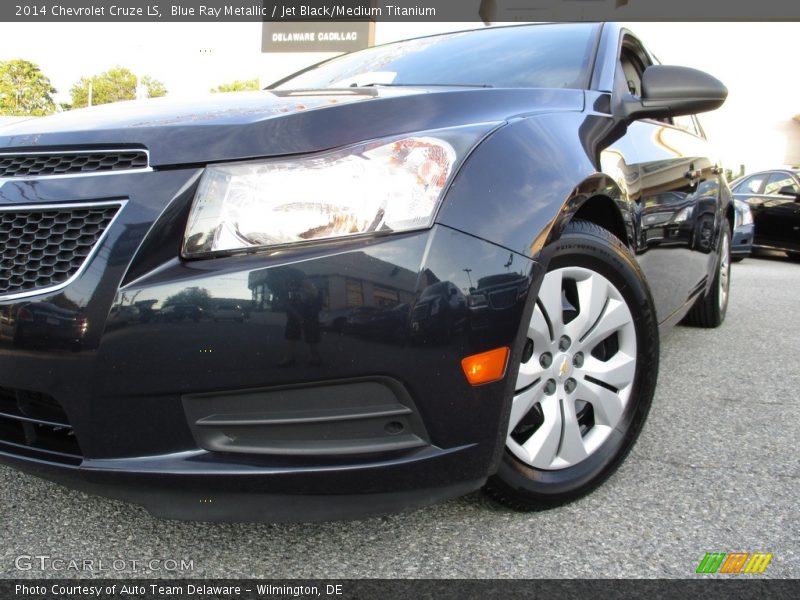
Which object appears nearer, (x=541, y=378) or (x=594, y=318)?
(x=541, y=378)

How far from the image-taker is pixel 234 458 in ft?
4.68

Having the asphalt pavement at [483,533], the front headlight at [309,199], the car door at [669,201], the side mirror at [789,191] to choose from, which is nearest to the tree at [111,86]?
the side mirror at [789,191]

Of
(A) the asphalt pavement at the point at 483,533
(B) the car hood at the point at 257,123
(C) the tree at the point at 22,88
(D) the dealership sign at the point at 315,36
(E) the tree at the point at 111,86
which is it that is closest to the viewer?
(B) the car hood at the point at 257,123

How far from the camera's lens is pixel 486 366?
1.50 m

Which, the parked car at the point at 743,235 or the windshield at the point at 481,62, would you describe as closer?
the windshield at the point at 481,62

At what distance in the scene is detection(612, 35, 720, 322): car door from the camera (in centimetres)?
244

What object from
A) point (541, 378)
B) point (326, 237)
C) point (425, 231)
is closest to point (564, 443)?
point (541, 378)

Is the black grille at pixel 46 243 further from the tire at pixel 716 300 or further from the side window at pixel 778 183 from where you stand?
the side window at pixel 778 183

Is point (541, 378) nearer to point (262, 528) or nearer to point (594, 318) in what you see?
point (594, 318)

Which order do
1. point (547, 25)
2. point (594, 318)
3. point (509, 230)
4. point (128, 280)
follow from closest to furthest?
point (128, 280) < point (509, 230) < point (594, 318) < point (547, 25)

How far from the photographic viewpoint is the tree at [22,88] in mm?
41688

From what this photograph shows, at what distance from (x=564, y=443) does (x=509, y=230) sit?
65cm

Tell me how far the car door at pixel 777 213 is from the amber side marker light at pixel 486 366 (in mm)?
10373

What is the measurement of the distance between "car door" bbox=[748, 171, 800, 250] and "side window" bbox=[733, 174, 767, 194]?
0.12 metres
